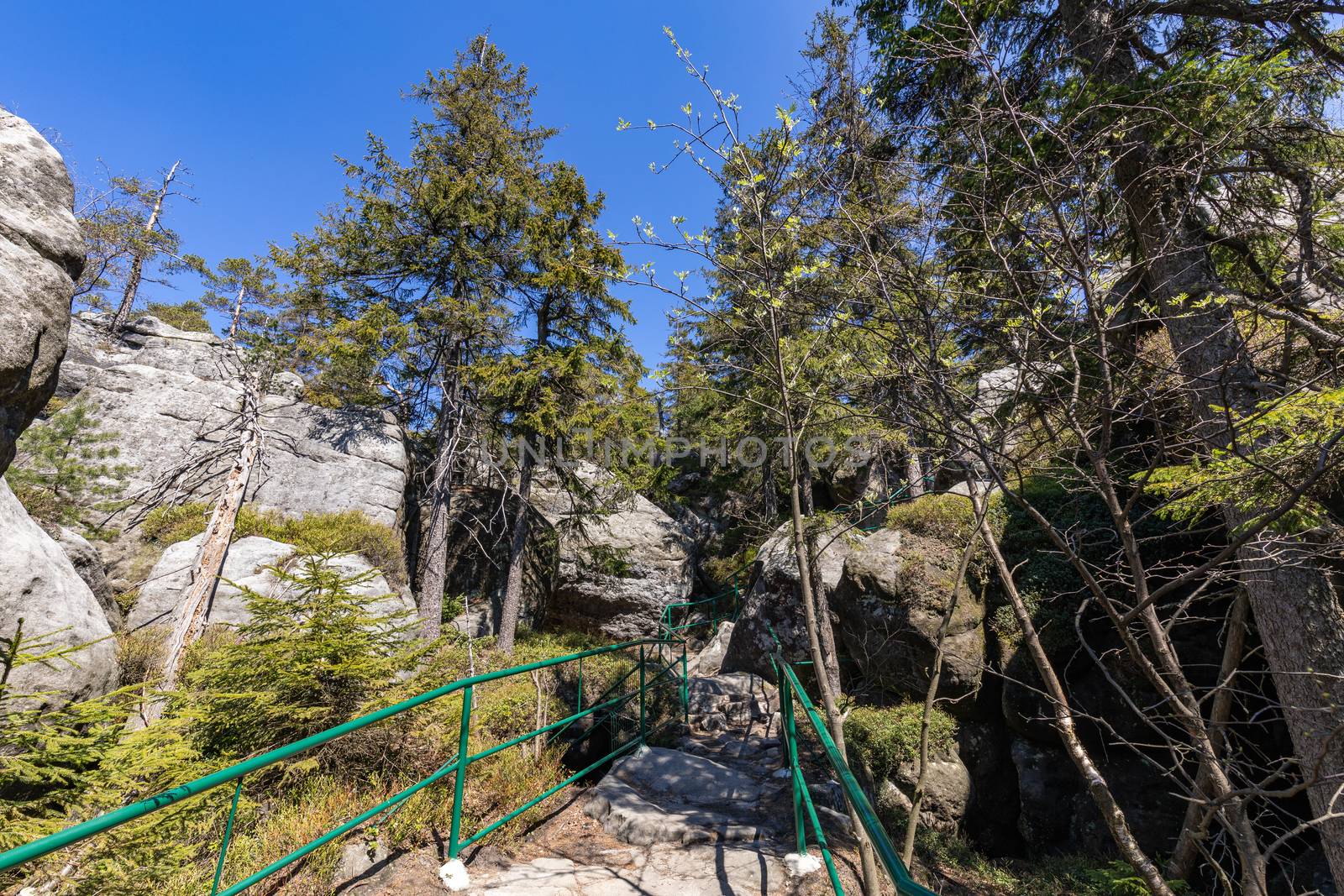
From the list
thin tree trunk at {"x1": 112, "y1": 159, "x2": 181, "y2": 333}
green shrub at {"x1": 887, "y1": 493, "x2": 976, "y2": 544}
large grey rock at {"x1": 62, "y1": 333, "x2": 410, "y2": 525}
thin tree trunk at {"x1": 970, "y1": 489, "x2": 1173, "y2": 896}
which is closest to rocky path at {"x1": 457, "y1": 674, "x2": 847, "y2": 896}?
thin tree trunk at {"x1": 970, "y1": 489, "x2": 1173, "y2": 896}

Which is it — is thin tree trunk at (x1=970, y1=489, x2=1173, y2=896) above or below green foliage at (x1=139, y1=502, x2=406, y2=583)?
below

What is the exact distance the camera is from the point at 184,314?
26.4 m

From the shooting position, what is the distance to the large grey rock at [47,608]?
204 inches

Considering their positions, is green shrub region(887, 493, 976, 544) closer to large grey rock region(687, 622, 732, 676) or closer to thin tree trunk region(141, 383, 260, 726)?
large grey rock region(687, 622, 732, 676)

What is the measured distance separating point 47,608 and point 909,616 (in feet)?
36.2

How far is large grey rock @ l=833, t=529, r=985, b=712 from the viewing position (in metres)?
8.63

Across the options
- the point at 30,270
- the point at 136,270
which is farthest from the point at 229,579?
the point at 136,270

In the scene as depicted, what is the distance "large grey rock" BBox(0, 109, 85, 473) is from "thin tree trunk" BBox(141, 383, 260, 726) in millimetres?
2744

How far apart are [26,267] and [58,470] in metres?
5.92

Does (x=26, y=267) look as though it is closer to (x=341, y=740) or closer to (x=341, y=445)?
(x=341, y=740)

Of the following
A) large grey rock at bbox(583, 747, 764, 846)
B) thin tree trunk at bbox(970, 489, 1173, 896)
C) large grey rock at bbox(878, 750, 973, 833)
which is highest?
thin tree trunk at bbox(970, 489, 1173, 896)

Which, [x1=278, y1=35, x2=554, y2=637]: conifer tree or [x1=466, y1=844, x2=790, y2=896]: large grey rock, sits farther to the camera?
[x1=278, y1=35, x2=554, y2=637]: conifer tree

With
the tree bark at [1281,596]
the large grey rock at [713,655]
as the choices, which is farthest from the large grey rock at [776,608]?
the tree bark at [1281,596]

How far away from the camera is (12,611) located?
521cm
